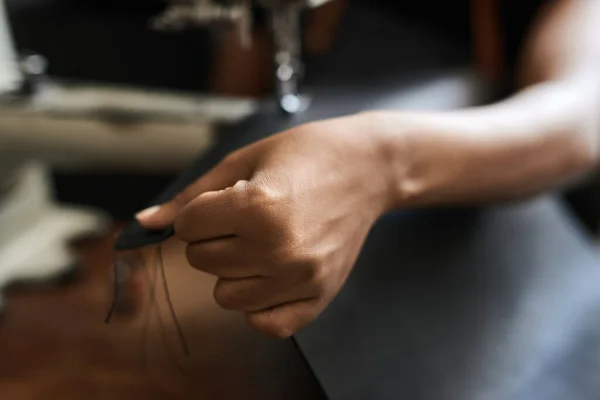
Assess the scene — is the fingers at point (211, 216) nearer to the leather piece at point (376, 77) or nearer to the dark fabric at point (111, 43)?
the leather piece at point (376, 77)

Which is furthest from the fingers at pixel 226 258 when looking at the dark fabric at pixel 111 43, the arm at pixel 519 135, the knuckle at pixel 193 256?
the dark fabric at pixel 111 43

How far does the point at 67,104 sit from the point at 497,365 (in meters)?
0.71

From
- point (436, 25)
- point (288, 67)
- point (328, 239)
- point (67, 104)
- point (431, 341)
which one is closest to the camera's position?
point (328, 239)

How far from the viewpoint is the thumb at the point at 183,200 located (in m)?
0.38

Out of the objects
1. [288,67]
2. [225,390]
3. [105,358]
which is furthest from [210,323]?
[288,67]

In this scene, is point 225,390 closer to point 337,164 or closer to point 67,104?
point 337,164

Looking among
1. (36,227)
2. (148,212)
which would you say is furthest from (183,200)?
(36,227)

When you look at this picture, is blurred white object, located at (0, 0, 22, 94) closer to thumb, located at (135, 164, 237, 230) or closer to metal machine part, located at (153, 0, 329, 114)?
metal machine part, located at (153, 0, 329, 114)

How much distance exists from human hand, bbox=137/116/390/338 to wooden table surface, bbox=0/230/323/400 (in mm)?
35

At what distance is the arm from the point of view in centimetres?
43

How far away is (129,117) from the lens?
84 cm

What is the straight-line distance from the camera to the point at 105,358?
0.53m

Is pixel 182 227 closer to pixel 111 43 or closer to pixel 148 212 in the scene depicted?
pixel 148 212

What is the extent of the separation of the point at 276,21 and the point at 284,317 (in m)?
0.35
